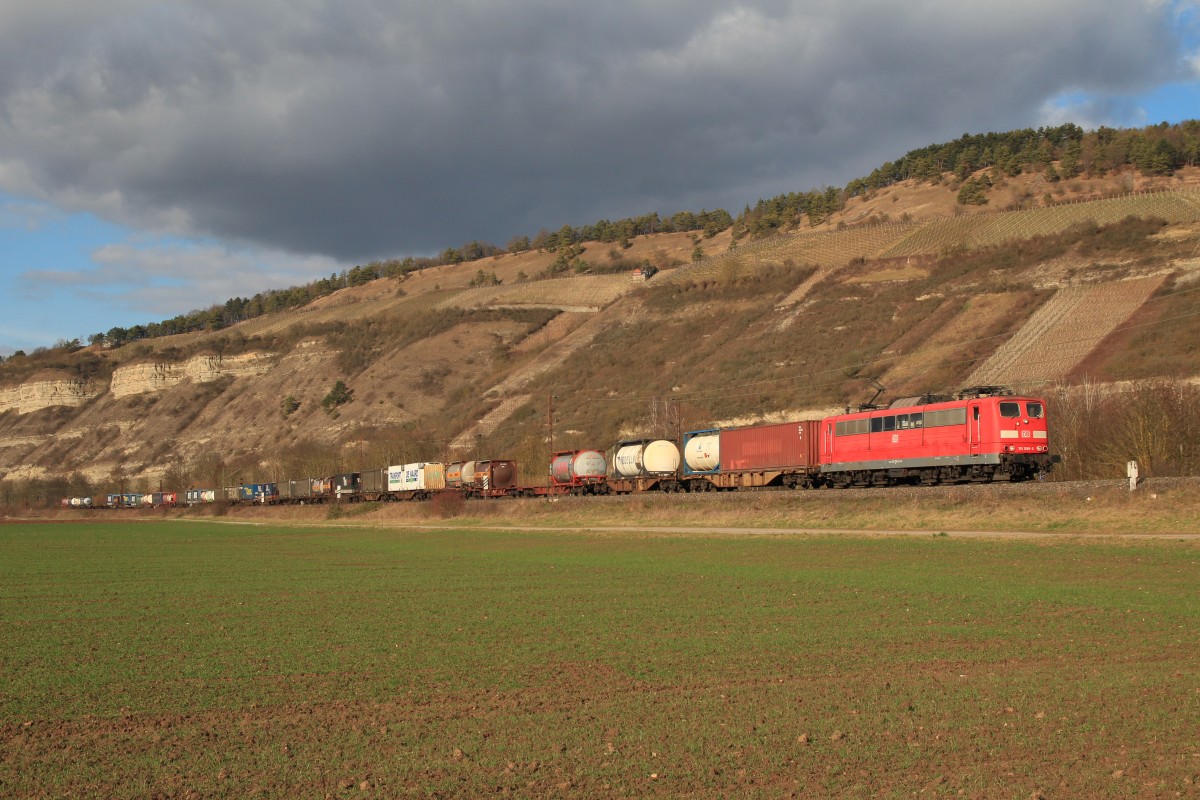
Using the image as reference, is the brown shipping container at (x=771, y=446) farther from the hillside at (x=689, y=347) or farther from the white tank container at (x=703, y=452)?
the hillside at (x=689, y=347)

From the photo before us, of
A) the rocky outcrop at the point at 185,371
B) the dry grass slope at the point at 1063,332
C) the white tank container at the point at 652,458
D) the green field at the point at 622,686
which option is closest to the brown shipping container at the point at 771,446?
the white tank container at the point at 652,458

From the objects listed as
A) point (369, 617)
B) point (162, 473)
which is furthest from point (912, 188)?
point (369, 617)

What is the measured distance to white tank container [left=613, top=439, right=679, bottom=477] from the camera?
63281mm

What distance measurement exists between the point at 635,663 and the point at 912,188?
586 feet

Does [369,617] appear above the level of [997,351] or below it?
below

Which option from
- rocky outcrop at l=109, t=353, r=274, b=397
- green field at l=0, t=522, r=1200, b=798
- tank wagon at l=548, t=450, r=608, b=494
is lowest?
green field at l=0, t=522, r=1200, b=798

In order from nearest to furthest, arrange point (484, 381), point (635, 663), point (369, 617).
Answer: point (635, 663) → point (369, 617) → point (484, 381)

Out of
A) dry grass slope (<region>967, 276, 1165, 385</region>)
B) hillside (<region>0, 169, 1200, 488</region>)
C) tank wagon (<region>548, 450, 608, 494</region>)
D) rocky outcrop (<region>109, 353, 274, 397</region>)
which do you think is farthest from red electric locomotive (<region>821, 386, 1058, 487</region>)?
rocky outcrop (<region>109, 353, 274, 397</region>)

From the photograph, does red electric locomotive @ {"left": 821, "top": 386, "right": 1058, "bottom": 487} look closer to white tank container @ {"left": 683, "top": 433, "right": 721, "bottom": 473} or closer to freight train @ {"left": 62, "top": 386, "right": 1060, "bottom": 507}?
freight train @ {"left": 62, "top": 386, "right": 1060, "bottom": 507}

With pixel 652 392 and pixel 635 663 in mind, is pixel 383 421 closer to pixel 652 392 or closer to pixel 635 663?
pixel 652 392

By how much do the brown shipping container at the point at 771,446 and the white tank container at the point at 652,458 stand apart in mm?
5174

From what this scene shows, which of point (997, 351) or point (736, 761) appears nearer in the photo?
point (736, 761)

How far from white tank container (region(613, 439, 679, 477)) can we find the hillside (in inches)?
741

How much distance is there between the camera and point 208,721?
11188 millimetres
